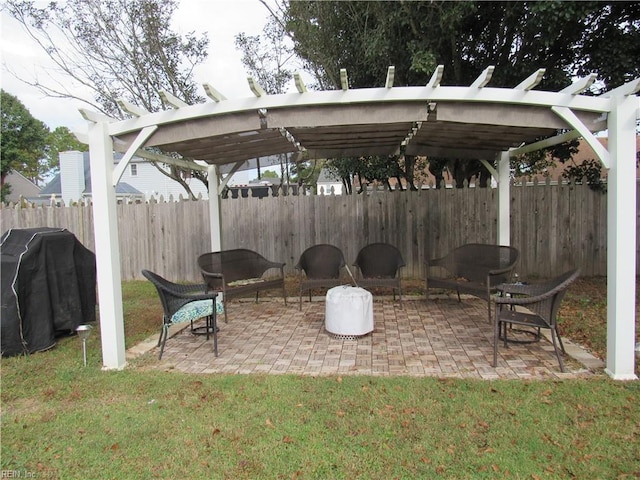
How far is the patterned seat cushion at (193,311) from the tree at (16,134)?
2858 centimetres

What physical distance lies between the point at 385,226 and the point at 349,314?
3.82m

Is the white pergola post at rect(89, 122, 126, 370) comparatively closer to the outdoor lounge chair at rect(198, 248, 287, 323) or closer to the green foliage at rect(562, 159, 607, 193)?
the outdoor lounge chair at rect(198, 248, 287, 323)

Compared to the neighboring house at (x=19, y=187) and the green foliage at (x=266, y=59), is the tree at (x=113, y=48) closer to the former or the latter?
the green foliage at (x=266, y=59)

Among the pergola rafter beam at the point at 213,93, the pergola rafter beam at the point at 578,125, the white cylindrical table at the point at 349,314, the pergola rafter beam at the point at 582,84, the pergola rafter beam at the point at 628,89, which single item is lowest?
the white cylindrical table at the point at 349,314

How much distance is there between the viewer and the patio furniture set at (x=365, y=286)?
12.6 ft

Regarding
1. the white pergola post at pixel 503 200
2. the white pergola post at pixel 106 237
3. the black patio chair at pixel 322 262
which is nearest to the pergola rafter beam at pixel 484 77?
the white pergola post at pixel 503 200

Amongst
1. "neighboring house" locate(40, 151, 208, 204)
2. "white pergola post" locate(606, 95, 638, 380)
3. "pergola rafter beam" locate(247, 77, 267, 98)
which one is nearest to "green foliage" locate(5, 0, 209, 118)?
"pergola rafter beam" locate(247, 77, 267, 98)

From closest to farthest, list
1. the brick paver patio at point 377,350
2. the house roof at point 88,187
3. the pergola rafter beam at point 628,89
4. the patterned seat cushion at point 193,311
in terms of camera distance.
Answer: the pergola rafter beam at point 628,89 → the brick paver patio at point 377,350 → the patterned seat cushion at point 193,311 → the house roof at point 88,187

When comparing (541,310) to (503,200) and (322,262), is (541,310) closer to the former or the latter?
(503,200)

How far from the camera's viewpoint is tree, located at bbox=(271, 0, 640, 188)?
5.74 metres

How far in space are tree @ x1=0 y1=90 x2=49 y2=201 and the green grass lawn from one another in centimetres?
2947

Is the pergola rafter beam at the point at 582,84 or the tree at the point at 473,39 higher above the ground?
the tree at the point at 473,39

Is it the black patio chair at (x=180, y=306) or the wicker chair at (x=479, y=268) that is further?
the wicker chair at (x=479, y=268)

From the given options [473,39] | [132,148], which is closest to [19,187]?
[132,148]
